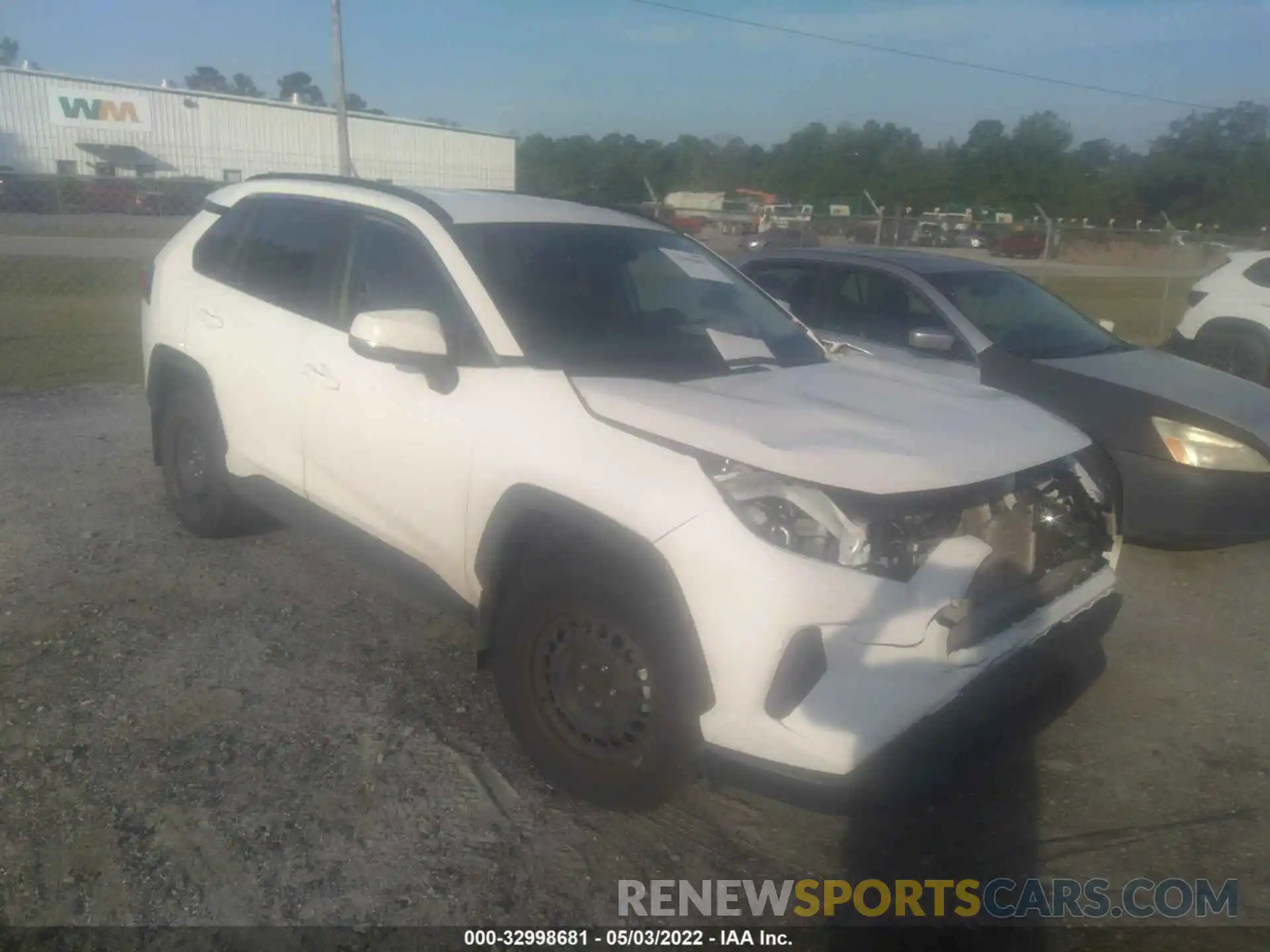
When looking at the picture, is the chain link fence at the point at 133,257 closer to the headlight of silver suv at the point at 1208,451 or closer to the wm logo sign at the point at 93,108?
the headlight of silver suv at the point at 1208,451

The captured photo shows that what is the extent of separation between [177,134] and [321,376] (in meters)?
53.2

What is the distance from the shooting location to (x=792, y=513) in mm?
2814

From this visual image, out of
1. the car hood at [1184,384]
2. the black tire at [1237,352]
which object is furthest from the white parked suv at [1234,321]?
the car hood at [1184,384]

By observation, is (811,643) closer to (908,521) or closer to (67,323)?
(908,521)

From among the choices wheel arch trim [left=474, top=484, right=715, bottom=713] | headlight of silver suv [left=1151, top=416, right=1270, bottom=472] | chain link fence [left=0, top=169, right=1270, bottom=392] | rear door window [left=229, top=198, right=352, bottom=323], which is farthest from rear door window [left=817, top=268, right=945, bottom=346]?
chain link fence [left=0, top=169, right=1270, bottom=392]

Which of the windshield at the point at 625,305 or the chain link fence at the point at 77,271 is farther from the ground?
the windshield at the point at 625,305

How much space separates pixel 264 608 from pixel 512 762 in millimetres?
1731

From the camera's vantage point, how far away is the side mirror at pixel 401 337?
10.9ft

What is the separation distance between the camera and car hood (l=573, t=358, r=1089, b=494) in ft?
9.28

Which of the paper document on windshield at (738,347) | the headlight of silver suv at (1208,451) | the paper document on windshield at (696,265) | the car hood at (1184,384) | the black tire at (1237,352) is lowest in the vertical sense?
the black tire at (1237,352)

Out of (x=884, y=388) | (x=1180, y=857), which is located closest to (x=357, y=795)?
(x=884, y=388)

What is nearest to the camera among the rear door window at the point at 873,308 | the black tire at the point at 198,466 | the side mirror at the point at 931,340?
the black tire at the point at 198,466

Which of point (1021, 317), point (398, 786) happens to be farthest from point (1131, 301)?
point (398, 786)

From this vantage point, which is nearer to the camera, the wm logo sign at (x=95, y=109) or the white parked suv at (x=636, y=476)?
the white parked suv at (x=636, y=476)
